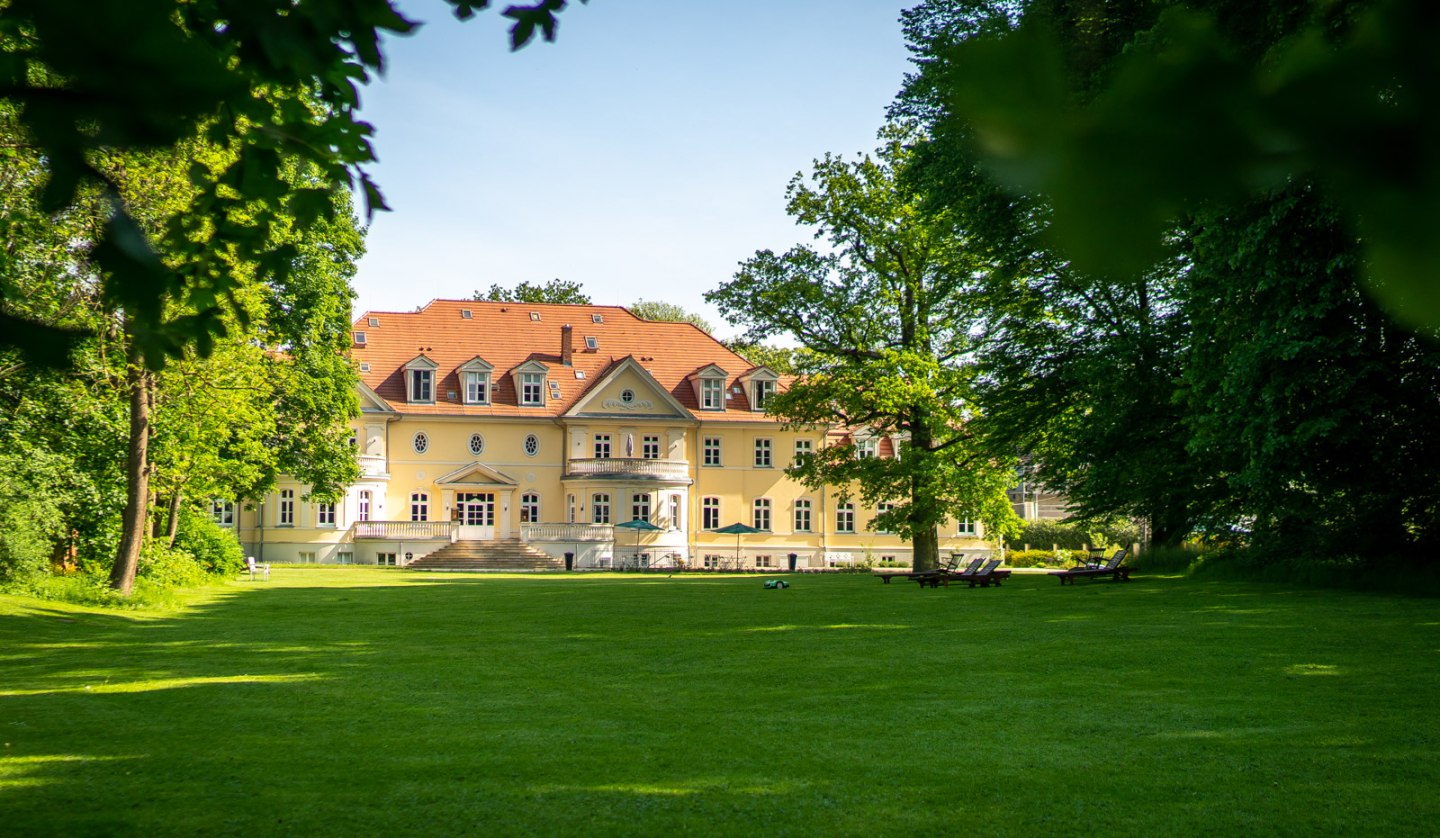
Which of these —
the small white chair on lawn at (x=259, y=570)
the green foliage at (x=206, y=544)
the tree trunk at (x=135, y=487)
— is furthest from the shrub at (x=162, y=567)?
the small white chair on lawn at (x=259, y=570)

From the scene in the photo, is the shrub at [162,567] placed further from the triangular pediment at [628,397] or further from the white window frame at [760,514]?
the white window frame at [760,514]

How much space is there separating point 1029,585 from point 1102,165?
30.8 m

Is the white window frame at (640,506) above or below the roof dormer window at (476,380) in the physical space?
below

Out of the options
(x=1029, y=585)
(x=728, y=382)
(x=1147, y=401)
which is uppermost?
(x=728, y=382)

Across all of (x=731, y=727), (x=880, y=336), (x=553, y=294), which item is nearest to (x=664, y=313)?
(x=553, y=294)

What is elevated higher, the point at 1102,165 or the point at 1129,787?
the point at 1102,165

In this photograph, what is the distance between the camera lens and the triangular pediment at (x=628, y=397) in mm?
53531

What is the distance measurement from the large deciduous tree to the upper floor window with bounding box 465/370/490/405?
20.2m

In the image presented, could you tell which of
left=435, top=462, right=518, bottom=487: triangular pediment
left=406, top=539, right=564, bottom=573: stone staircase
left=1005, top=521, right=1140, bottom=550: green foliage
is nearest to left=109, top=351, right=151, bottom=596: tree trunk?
left=406, top=539, right=564, bottom=573: stone staircase


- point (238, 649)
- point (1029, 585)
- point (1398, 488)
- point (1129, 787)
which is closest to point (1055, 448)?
point (1029, 585)

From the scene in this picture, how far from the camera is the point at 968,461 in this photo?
36500mm

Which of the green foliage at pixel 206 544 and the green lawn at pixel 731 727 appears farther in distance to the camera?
the green foliage at pixel 206 544

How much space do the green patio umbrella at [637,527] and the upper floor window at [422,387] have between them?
10.4 m

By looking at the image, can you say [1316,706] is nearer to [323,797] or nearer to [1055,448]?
[323,797]
